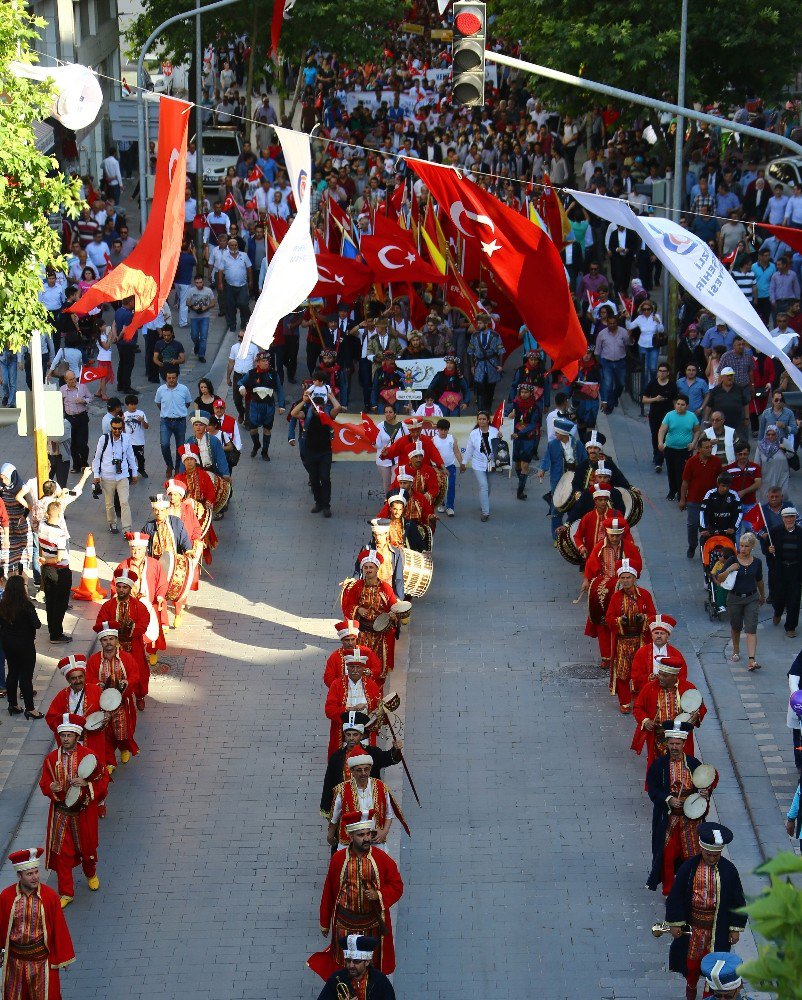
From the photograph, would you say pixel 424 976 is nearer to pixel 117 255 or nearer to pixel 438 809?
pixel 438 809

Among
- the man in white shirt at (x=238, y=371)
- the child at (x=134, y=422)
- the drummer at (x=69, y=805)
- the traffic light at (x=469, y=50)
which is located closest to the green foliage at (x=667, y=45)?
the man in white shirt at (x=238, y=371)

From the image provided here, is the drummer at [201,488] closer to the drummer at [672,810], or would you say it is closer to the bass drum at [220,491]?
the bass drum at [220,491]

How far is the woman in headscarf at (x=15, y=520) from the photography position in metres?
18.6

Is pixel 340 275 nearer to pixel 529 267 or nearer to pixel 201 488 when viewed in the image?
pixel 529 267

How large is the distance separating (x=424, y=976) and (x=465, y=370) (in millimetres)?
15154

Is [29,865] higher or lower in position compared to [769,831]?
higher

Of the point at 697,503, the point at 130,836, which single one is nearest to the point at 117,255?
the point at 697,503

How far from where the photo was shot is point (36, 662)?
1823 cm

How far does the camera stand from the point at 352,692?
14758 mm

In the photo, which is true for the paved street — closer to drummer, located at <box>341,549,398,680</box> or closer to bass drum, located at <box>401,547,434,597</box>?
bass drum, located at <box>401,547,434,597</box>

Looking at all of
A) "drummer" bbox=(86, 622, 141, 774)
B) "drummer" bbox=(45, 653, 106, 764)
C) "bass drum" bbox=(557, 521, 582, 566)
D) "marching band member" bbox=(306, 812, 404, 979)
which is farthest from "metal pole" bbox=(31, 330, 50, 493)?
"marching band member" bbox=(306, 812, 404, 979)

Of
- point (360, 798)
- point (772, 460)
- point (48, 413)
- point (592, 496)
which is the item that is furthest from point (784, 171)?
point (360, 798)

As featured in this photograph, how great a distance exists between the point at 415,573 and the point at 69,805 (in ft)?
19.0

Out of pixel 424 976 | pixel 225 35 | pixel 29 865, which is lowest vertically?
pixel 424 976
